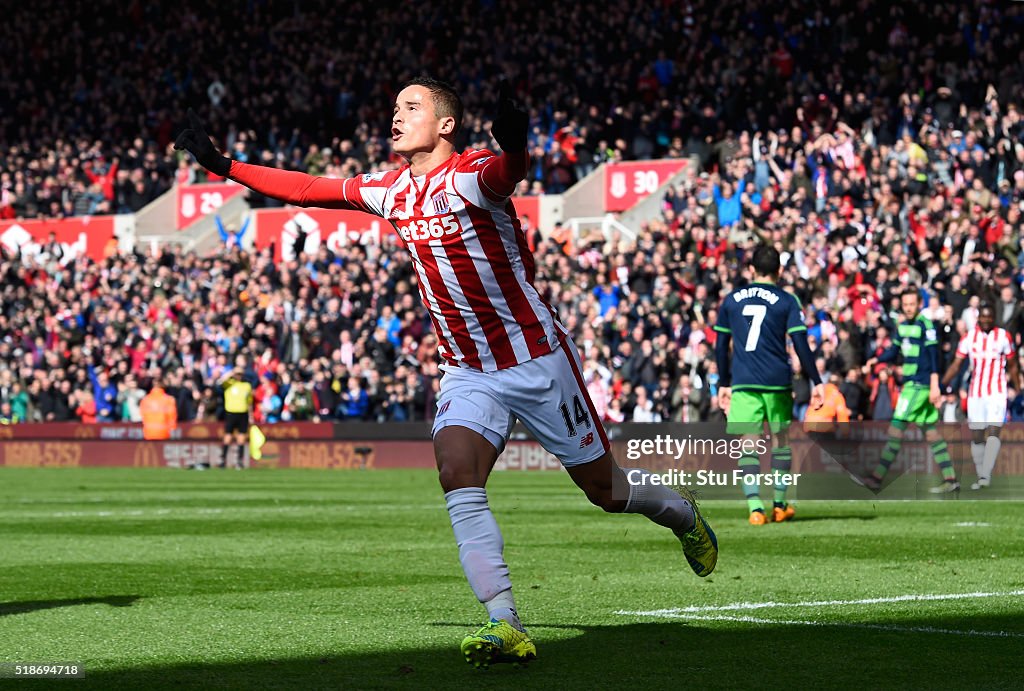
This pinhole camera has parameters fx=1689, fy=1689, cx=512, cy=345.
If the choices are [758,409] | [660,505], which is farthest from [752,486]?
[660,505]

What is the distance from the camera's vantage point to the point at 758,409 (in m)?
13.9

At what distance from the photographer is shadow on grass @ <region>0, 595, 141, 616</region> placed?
27.1 feet

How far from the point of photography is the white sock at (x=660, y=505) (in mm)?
7328

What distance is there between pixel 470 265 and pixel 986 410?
1393 centimetres

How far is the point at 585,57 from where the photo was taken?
36.0 m

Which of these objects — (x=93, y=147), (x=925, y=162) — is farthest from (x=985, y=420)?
(x=93, y=147)

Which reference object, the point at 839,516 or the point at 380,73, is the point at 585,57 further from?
the point at 839,516

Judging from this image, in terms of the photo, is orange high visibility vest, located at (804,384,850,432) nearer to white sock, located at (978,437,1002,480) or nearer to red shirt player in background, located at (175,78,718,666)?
white sock, located at (978,437,1002,480)

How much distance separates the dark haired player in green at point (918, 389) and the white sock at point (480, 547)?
11.7 m

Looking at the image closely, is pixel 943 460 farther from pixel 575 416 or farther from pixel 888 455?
pixel 575 416

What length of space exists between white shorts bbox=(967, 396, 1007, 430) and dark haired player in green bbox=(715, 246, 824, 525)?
6.00 metres

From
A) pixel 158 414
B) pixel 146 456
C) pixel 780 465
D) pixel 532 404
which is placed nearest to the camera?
pixel 532 404

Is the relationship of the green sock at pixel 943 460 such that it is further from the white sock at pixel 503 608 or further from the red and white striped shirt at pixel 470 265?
the white sock at pixel 503 608

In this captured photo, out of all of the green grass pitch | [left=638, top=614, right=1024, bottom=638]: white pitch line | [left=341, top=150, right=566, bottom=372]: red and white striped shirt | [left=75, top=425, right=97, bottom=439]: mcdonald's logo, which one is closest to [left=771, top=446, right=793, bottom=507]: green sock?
the green grass pitch
